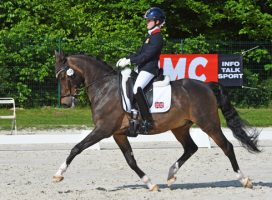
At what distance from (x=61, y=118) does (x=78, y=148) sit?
1245 centimetres

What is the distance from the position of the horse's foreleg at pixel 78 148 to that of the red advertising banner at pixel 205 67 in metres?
13.7

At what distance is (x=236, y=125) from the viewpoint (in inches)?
419

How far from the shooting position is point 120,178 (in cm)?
1109

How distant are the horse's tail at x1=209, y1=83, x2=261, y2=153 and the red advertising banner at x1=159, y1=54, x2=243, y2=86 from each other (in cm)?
1274

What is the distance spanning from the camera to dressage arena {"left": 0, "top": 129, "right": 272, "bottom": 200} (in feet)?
31.2

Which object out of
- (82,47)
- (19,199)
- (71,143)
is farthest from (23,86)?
(19,199)

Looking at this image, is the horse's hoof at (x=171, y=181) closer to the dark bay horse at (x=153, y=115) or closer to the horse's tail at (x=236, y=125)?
the dark bay horse at (x=153, y=115)

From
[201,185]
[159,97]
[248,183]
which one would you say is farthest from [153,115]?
[248,183]

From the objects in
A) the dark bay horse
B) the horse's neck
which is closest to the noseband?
the dark bay horse

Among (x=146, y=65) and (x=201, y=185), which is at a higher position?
(x=146, y=65)

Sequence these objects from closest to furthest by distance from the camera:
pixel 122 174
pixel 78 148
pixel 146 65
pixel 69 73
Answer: pixel 78 148
pixel 146 65
pixel 69 73
pixel 122 174

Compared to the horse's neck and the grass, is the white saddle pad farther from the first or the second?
the grass

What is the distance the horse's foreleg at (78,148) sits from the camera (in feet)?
32.0

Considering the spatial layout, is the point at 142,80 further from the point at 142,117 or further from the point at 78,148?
the point at 78,148
